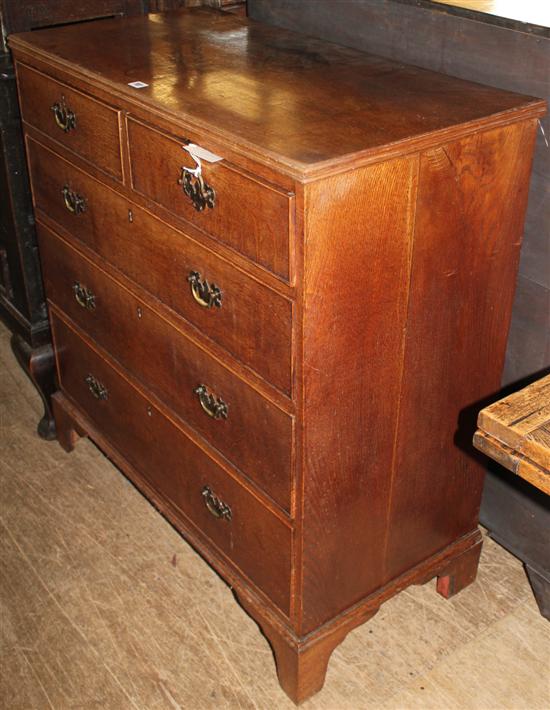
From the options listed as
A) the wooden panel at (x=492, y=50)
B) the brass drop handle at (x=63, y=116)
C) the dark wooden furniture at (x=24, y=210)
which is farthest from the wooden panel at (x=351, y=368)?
the dark wooden furniture at (x=24, y=210)

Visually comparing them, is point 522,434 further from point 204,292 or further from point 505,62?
point 505,62

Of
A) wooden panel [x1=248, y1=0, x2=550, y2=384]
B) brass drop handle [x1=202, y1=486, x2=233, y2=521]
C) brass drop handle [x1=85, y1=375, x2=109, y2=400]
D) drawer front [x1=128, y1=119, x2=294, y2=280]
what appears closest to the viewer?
drawer front [x1=128, y1=119, x2=294, y2=280]

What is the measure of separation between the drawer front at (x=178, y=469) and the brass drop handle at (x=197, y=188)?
24.2 inches

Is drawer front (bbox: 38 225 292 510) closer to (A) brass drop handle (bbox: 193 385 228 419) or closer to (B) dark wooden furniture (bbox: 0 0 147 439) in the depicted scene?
(A) brass drop handle (bbox: 193 385 228 419)

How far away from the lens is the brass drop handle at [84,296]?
7.68 ft

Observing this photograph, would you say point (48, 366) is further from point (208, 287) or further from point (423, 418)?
point (423, 418)

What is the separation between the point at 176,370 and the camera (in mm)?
2057

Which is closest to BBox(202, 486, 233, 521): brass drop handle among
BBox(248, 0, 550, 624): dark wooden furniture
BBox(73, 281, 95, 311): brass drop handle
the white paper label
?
BBox(73, 281, 95, 311): brass drop handle

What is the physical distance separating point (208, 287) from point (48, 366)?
1133 millimetres

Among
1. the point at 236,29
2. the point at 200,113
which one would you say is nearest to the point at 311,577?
the point at 200,113

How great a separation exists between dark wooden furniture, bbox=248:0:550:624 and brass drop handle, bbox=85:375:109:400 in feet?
Result: 3.35

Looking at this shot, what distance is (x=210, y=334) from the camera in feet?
6.10

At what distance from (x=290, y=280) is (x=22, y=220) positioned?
4.20 feet

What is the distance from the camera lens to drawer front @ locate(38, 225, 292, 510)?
181 cm
